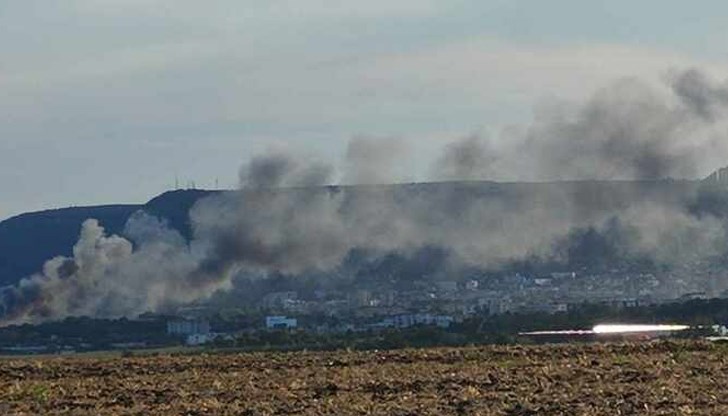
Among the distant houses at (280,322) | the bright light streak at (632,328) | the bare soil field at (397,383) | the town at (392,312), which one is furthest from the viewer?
the distant houses at (280,322)

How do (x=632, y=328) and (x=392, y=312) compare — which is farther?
(x=392, y=312)

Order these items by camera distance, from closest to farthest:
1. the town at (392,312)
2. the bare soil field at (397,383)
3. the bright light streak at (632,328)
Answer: the bare soil field at (397,383) → the bright light streak at (632,328) → the town at (392,312)

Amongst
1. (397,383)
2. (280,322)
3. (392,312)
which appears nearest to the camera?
(397,383)

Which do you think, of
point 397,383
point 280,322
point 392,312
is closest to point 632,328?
point 280,322

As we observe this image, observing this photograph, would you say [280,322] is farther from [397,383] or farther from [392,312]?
[397,383]

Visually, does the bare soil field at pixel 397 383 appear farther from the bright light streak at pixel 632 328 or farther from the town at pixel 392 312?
the bright light streak at pixel 632 328

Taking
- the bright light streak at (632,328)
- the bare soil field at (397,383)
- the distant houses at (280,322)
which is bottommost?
the bare soil field at (397,383)

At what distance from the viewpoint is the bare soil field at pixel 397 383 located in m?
30.0

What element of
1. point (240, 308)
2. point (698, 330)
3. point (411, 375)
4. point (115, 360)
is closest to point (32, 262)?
point (240, 308)

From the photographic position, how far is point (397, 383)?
34781mm

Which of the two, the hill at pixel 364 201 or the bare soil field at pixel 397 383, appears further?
the hill at pixel 364 201

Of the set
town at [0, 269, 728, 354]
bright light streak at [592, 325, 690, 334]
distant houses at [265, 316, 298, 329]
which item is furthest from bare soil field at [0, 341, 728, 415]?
distant houses at [265, 316, 298, 329]

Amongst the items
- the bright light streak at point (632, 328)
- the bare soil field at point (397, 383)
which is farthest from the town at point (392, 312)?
the bare soil field at point (397, 383)

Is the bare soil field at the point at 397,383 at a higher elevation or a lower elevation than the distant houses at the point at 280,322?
lower
